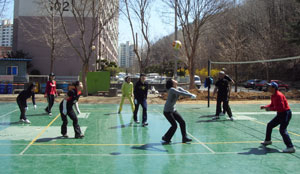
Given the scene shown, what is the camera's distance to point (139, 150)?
22.1ft

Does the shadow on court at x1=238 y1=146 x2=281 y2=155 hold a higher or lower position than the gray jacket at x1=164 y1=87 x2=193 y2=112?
lower

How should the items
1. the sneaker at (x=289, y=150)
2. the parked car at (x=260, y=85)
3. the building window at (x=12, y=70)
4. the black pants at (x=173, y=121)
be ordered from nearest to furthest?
the sneaker at (x=289, y=150) → the black pants at (x=173, y=121) → the building window at (x=12, y=70) → the parked car at (x=260, y=85)

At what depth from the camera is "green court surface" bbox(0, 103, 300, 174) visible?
5398 mm

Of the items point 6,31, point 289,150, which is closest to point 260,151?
point 289,150

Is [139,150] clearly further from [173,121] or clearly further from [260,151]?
[260,151]

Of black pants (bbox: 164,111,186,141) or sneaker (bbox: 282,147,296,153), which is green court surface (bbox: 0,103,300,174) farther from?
black pants (bbox: 164,111,186,141)

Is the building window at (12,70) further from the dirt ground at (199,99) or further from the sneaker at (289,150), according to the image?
the sneaker at (289,150)

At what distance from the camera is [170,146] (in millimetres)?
7141

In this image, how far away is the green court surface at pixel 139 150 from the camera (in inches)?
213

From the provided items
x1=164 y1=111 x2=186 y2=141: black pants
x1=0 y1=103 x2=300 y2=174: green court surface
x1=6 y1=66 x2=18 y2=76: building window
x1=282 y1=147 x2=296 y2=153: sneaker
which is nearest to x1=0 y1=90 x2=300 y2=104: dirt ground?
x1=6 y1=66 x2=18 y2=76: building window

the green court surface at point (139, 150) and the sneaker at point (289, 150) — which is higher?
the sneaker at point (289, 150)

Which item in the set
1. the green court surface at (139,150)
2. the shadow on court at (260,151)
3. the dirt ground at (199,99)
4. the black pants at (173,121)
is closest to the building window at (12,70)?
the dirt ground at (199,99)

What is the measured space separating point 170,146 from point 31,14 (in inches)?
1591

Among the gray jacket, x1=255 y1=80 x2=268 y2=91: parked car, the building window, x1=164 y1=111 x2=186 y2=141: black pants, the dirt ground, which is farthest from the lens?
x1=255 y1=80 x2=268 y2=91: parked car
